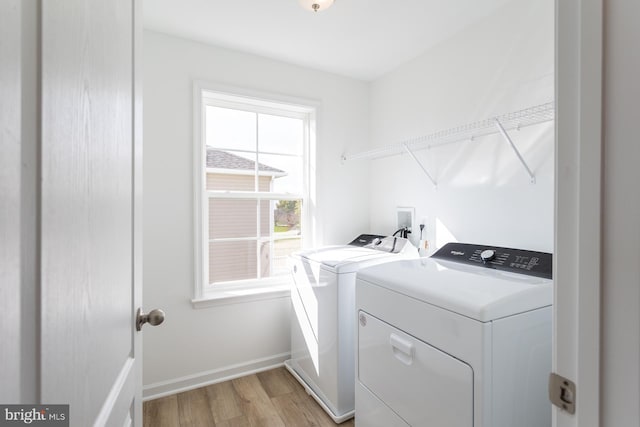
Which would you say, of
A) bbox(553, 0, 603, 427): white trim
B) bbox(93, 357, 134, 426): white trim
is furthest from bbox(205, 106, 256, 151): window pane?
bbox(553, 0, 603, 427): white trim

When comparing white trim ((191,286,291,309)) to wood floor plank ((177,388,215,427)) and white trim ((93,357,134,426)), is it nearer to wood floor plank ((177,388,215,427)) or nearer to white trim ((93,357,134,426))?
wood floor plank ((177,388,215,427))

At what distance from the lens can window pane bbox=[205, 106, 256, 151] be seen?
2.31 m

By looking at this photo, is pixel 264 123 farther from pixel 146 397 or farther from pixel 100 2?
pixel 146 397

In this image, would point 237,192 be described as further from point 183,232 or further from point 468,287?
point 468,287

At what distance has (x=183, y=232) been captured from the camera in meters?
2.12

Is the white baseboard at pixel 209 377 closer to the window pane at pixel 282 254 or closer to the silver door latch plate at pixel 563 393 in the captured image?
the window pane at pixel 282 254

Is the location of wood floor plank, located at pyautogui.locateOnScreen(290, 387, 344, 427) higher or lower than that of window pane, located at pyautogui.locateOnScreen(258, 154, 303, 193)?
lower

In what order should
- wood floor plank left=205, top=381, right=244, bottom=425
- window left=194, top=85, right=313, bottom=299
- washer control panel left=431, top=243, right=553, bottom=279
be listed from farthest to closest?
window left=194, top=85, right=313, bottom=299, wood floor plank left=205, top=381, right=244, bottom=425, washer control panel left=431, top=243, right=553, bottom=279

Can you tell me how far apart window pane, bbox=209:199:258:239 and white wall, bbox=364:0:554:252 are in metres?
1.20

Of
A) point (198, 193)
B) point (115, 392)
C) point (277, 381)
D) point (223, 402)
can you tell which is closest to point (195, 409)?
point (223, 402)

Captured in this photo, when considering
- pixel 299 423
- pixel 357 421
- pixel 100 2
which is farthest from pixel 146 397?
pixel 100 2

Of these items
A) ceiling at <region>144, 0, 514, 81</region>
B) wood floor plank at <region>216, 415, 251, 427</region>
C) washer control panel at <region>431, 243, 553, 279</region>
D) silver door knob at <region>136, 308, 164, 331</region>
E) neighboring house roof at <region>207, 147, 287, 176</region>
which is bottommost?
wood floor plank at <region>216, 415, 251, 427</region>

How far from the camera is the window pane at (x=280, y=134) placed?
2502mm

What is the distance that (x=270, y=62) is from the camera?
2365 mm
